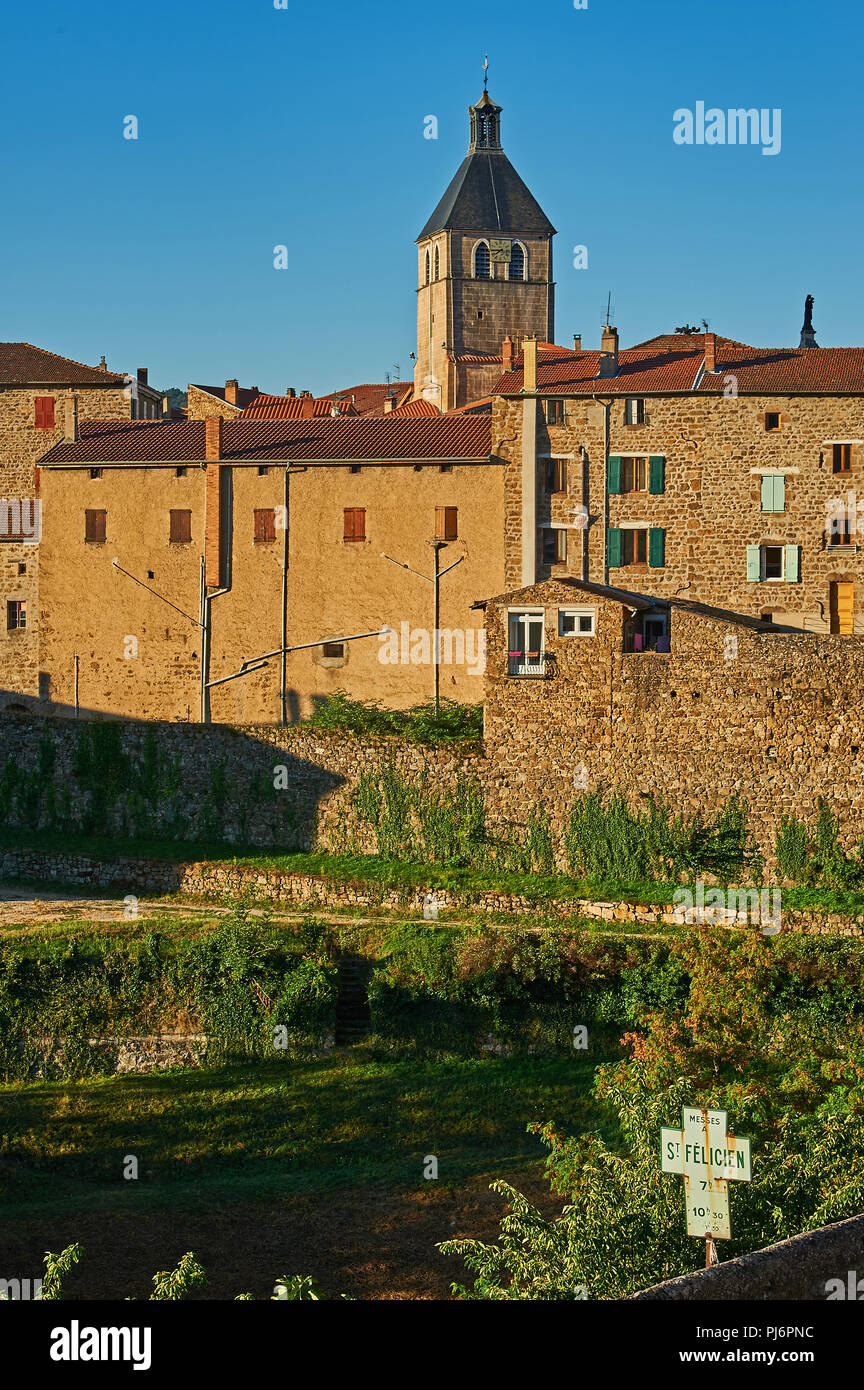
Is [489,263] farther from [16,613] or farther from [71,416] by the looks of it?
[16,613]

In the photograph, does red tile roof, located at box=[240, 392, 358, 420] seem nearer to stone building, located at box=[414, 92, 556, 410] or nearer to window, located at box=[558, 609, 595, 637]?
stone building, located at box=[414, 92, 556, 410]

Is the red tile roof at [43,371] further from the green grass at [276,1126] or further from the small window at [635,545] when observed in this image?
the green grass at [276,1126]

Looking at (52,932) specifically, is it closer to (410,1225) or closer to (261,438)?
(410,1225)

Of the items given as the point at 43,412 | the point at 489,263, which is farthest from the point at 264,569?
the point at 489,263

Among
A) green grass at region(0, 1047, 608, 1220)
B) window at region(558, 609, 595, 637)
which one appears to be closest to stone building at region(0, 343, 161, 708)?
window at region(558, 609, 595, 637)

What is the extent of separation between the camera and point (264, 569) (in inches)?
1914

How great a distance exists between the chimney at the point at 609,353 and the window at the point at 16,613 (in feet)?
65.1

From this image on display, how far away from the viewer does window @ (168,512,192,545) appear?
1932 inches

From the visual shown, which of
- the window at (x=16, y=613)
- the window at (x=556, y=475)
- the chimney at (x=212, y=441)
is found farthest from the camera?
the window at (x=16, y=613)

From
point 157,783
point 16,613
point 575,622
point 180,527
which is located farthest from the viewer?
point 16,613

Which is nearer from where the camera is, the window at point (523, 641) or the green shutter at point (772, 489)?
the window at point (523, 641)

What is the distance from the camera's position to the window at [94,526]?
49438mm

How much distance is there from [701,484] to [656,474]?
1275mm

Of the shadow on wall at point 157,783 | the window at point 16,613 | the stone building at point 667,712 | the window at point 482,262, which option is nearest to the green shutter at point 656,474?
the stone building at point 667,712
